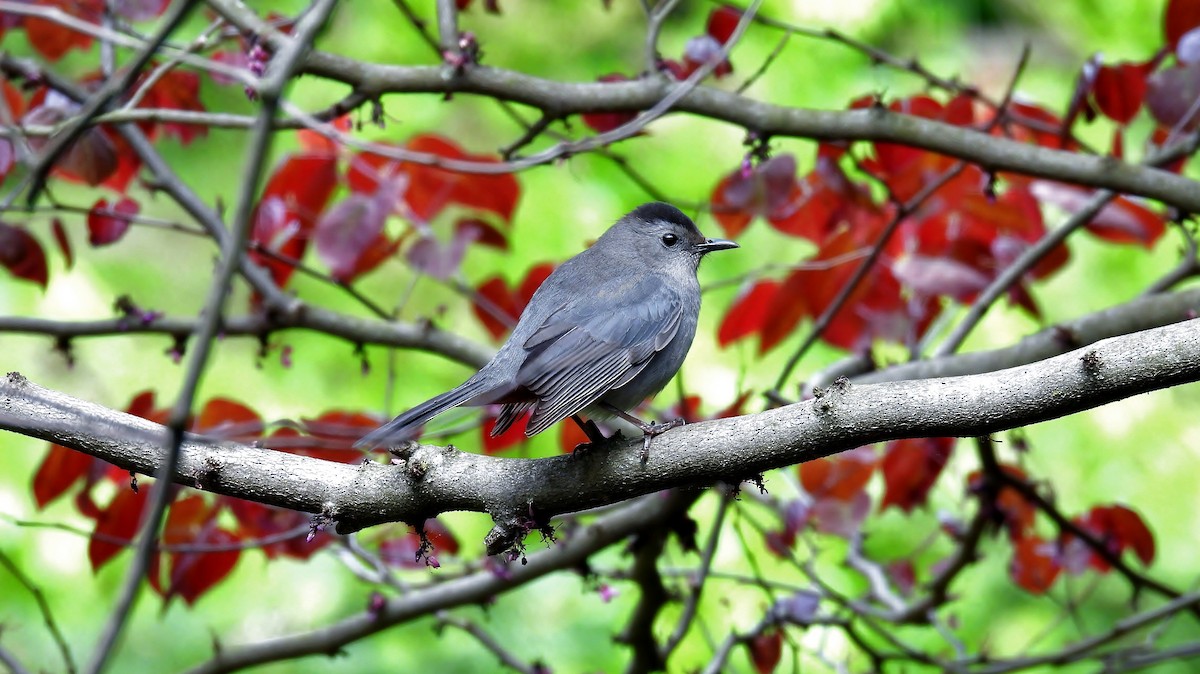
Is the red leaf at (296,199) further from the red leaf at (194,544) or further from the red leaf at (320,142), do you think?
the red leaf at (194,544)

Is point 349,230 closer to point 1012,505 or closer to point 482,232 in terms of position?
point 482,232

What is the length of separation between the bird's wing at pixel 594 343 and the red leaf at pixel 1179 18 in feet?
5.63

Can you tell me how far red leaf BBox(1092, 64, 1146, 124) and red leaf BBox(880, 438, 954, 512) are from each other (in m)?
1.14

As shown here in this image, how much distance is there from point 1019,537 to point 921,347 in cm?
74

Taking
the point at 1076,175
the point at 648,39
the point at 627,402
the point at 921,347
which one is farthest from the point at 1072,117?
the point at 627,402

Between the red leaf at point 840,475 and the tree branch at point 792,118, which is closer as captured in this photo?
the tree branch at point 792,118

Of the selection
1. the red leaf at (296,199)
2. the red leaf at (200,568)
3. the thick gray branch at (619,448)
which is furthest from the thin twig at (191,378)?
the red leaf at (296,199)

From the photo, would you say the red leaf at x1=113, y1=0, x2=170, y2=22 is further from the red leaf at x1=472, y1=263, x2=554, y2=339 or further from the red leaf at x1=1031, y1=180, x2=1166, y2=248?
the red leaf at x1=1031, y1=180, x2=1166, y2=248

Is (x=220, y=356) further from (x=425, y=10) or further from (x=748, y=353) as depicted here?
(x=748, y=353)

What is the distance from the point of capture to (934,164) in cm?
387

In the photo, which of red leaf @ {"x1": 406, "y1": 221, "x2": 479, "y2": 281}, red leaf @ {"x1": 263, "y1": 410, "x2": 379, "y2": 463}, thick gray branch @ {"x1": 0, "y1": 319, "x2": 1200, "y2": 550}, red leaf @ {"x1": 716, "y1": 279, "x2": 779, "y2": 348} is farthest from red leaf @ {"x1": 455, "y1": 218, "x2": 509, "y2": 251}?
thick gray branch @ {"x1": 0, "y1": 319, "x2": 1200, "y2": 550}

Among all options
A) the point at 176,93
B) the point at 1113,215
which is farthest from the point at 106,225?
the point at 1113,215

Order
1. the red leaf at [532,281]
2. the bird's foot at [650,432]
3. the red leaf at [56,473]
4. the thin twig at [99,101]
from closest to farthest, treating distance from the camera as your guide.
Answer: the thin twig at [99,101] → the bird's foot at [650,432] → the red leaf at [56,473] → the red leaf at [532,281]

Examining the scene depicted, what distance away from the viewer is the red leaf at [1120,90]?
11.3ft
